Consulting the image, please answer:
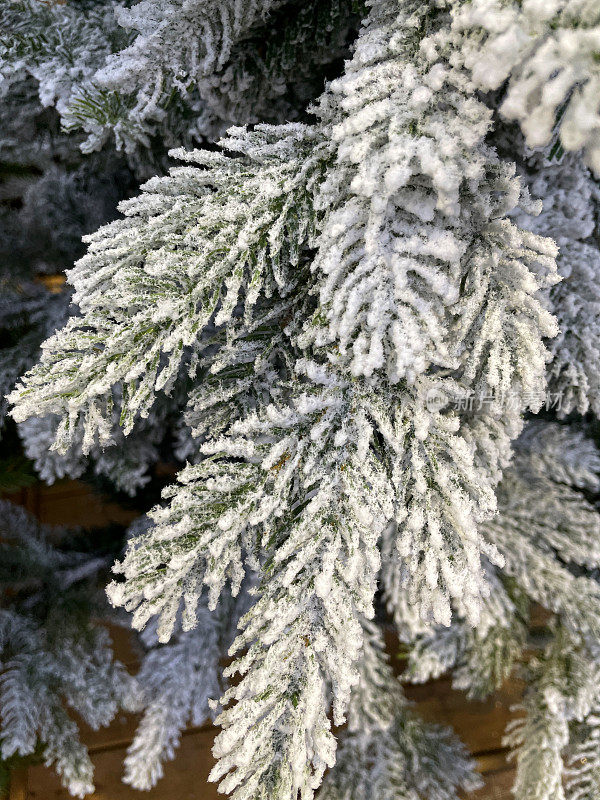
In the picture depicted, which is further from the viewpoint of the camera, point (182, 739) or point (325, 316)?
point (182, 739)

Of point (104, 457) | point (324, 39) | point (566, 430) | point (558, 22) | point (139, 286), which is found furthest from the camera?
point (566, 430)

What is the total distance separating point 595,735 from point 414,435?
0.66 m

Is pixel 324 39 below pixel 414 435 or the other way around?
the other way around

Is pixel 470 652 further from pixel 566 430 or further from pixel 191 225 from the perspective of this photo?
pixel 191 225

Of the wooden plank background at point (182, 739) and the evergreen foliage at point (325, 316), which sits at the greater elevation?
the evergreen foliage at point (325, 316)

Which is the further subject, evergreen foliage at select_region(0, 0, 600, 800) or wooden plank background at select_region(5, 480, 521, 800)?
wooden plank background at select_region(5, 480, 521, 800)

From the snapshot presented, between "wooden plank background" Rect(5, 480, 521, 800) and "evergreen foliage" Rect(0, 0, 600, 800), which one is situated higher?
"evergreen foliage" Rect(0, 0, 600, 800)

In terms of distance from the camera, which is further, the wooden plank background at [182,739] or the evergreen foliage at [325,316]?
the wooden plank background at [182,739]

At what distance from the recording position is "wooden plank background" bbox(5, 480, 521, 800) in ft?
3.10

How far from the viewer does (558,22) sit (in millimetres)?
201

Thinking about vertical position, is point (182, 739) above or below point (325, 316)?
below

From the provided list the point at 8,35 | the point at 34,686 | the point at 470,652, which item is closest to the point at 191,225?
the point at 8,35

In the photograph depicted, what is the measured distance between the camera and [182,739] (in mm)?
990

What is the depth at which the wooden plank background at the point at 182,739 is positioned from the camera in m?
0.94
